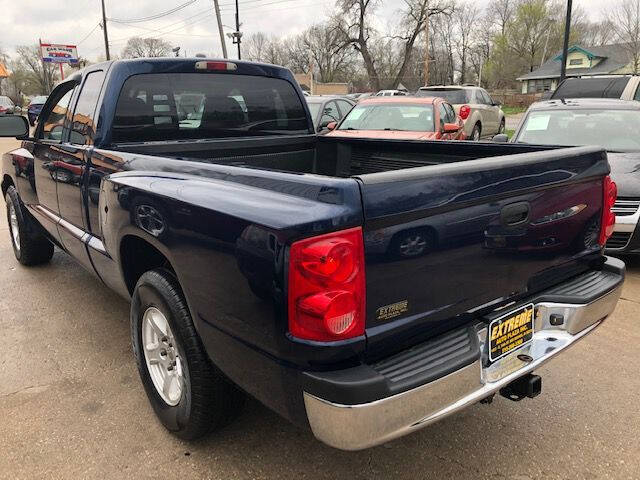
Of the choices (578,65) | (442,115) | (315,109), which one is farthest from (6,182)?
(578,65)

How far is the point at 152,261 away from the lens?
114 inches

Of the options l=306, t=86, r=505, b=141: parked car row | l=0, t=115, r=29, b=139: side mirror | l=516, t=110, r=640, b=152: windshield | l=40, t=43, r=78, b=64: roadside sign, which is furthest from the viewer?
l=40, t=43, r=78, b=64: roadside sign

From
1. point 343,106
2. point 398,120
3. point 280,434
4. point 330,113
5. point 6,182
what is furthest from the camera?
point 343,106

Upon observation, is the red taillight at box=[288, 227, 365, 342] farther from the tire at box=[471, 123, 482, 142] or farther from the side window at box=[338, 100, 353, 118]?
the tire at box=[471, 123, 482, 142]

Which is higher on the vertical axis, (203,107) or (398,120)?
(203,107)

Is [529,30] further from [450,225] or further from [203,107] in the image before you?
[450,225]

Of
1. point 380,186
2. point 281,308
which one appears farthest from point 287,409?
point 380,186

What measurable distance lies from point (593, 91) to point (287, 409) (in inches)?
485

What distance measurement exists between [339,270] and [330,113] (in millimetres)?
10542

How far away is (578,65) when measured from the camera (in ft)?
228

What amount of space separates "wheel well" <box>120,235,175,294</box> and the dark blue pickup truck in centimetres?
1

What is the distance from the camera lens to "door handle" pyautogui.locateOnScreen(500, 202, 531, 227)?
2.13m

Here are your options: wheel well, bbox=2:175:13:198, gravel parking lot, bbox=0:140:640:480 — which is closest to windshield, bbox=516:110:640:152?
gravel parking lot, bbox=0:140:640:480

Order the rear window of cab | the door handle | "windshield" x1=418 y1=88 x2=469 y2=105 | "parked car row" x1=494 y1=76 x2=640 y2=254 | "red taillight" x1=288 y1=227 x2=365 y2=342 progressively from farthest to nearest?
"windshield" x1=418 y1=88 x2=469 y2=105 → "parked car row" x1=494 y1=76 x2=640 y2=254 → the rear window of cab → the door handle → "red taillight" x1=288 y1=227 x2=365 y2=342
